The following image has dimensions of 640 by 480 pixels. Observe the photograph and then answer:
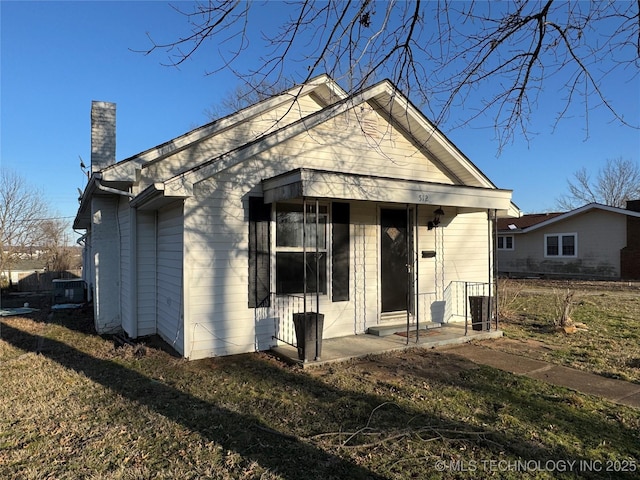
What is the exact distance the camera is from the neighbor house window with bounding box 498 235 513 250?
2695 cm

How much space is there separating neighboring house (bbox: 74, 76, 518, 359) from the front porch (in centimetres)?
38

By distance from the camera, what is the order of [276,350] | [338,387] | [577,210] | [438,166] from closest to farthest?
[338,387], [276,350], [438,166], [577,210]

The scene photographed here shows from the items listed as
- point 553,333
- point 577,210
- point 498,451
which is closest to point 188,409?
point 498,451

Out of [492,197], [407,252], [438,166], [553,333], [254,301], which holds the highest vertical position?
[438,166]

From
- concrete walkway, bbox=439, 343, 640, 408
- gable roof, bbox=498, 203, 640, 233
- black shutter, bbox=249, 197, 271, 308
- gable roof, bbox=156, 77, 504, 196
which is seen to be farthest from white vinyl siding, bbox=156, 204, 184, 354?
gable roof, bbox=498, 203, 640, 233

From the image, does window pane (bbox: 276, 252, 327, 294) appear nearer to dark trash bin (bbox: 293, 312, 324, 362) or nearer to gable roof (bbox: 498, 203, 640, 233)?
dark trash bin (bbox: 293, 312, 324, 362)

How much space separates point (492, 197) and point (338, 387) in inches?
193

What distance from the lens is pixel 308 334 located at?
19.4 feet

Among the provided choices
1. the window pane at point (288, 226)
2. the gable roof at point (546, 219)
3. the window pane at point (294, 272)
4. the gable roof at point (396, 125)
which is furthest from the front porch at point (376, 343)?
the gable roof at point (546, 219)

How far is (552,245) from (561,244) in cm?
54

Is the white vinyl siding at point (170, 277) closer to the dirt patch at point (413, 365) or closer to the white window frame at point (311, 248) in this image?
the white window frame at point (311, 248)

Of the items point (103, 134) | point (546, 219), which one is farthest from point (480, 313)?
point (546, 219)

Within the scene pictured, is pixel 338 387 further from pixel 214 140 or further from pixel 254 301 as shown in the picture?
pixel 214 140

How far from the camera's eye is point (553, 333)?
8305 mm
